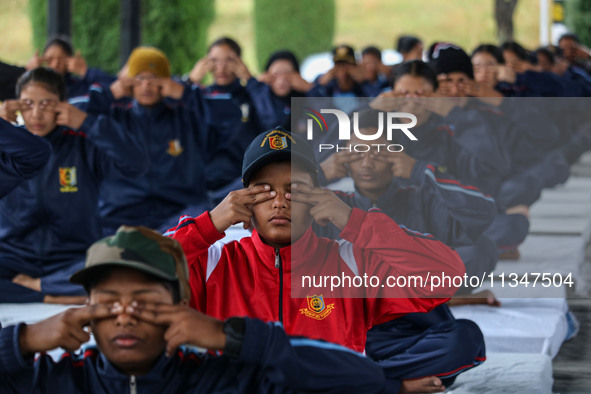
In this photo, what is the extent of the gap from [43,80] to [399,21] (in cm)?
2665

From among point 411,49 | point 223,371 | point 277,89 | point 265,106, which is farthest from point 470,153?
point 411,49

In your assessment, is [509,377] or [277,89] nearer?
[509,377]

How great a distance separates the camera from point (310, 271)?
2963 mm

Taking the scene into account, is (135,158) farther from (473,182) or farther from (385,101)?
(473,182)

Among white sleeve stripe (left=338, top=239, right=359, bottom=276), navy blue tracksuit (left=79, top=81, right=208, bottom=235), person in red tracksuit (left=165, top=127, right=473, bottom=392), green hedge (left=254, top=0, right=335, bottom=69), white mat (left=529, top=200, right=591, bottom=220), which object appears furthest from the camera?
green hedge (left=254, top=0, right=335, bottom=69)

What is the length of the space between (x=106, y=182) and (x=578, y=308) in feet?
9.85

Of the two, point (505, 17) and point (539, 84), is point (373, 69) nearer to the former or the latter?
point (539, 84)

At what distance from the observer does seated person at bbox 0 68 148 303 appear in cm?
536

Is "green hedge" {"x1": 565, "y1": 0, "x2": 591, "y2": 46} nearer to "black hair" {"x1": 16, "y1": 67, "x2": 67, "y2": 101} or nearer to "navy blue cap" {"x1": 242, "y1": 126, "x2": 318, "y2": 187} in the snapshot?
"black hair" {"x1": 16, "y1": 67, "x2": 67, "y2": 101}

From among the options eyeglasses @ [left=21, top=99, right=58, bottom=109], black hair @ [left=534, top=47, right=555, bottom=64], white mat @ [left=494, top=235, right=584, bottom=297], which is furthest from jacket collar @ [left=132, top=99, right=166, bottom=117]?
black hair @ [left=534, top=47, right=555, bottom=64]

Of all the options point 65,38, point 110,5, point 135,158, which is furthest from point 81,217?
point 110,5

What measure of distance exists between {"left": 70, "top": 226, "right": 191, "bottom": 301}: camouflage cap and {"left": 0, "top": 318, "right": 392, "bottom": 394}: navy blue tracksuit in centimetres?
21

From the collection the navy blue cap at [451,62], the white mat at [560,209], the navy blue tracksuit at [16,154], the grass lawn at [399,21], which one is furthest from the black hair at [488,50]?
the grass lawn at [399,21]

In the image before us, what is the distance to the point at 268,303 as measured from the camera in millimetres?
2900
